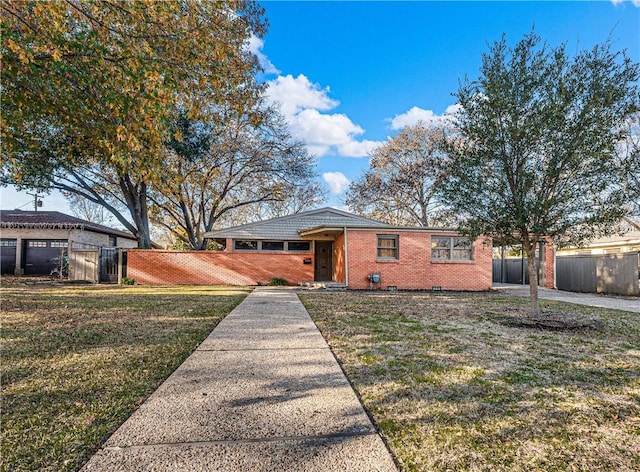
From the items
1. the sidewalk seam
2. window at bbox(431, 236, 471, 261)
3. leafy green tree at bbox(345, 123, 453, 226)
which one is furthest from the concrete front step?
leafy green tree at bbox(345, 123, 453, 226)

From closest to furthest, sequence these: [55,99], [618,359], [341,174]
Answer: [618,359] → [55,99] → [341,174]

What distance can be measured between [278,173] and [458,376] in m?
17.7

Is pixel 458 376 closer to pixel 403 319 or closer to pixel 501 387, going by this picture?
pixel 501 387

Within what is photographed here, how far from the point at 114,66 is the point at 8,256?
19.4 m

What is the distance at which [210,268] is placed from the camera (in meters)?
16.0

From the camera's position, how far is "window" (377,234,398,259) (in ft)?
47.6

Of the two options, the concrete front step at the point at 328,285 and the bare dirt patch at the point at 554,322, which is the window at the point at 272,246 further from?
Result: the bare dirt patch at the point at 554,322

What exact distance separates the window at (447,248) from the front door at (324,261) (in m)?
4.94

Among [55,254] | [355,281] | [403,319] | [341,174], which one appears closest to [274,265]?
[355,281]

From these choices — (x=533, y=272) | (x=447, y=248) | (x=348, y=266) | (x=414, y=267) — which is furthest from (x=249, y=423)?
(x=447, y=248)

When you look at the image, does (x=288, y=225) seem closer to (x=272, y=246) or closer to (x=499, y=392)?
(x=272, y=246)

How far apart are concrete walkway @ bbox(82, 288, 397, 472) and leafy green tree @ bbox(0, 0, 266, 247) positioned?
12.7ft

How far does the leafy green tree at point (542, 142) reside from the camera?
5.88m

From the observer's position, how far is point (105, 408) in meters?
2.52
